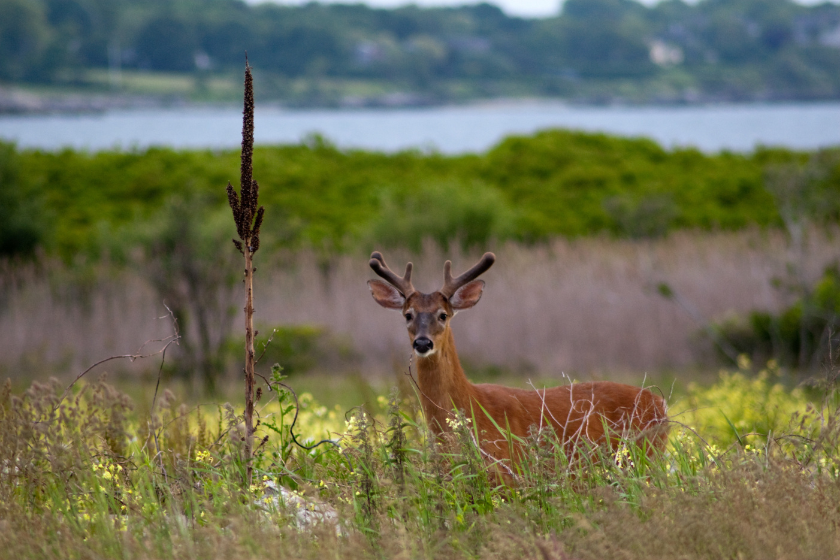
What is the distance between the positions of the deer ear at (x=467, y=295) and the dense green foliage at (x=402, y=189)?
352 inches

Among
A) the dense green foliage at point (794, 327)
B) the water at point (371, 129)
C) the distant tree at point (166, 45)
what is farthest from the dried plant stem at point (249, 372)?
the distant tree at point (166, 45)

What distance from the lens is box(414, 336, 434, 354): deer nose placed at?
4.82 m

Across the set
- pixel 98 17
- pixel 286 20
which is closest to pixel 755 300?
pixel 98 17

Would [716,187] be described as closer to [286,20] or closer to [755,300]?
[755,300]

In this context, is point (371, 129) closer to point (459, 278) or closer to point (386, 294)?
point (386, 294)

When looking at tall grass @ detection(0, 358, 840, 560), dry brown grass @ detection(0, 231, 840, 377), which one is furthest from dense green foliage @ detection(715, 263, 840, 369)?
tall grass @ detection(0, 358, 840, 560)

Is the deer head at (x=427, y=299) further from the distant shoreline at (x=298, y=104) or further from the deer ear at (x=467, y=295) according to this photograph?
the distant shoreline at (x=298, y=104)

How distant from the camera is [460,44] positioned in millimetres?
59875

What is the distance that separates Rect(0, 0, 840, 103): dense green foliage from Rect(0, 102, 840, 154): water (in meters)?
2.61

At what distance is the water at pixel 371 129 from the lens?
28766mm

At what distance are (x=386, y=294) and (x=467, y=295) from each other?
1.61ft

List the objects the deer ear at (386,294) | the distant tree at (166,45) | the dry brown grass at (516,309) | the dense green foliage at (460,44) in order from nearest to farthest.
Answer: the deer ear at (386,294)
the dry brown grass at (516,309)
the dense green foliage at (460,44)
the distant tree at (166,45)

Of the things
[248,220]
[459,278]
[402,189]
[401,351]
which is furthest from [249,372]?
[402,189]

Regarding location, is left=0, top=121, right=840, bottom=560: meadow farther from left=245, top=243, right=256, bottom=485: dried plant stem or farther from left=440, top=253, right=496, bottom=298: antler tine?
left=440, top=253, right=496, bottom=298: antler tine
